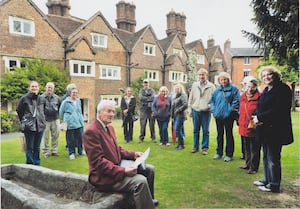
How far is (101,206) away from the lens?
6.07ft

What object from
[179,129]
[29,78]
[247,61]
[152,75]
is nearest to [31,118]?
[179,129]

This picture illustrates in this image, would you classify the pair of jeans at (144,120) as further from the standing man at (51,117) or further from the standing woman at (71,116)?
the standing man at (51,117)

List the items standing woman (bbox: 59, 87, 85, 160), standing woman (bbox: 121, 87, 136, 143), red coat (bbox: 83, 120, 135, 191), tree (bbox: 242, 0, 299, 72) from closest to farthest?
red coat (bbox: 83, 120, 135, 191)
tree (bbox: 242, 0, 299, 72)
standing woman (bbox: 59, 87, 85, 160)
standing woman (bbox: 121, 87, 136, 143)

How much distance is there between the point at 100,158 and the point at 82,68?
518 inches

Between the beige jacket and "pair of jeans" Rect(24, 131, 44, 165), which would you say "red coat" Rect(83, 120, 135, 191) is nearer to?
"pair of jeans" Rect(24, 131, 44, 165)

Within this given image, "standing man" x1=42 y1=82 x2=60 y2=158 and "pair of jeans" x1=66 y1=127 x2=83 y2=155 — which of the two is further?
"pair of jeans" x1=66 y1=127 x2=83 y2=155

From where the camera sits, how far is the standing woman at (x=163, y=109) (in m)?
5.72

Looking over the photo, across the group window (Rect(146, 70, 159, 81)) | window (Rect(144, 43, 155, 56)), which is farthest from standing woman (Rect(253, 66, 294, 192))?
window (Rect(144, 43, 155, 56))

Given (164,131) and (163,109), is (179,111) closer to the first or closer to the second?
(163,109)

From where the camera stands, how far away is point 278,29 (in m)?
4.24

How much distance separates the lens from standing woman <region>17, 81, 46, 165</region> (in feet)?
12.8

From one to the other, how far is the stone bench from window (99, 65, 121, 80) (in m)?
12.9

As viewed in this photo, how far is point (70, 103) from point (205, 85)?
272 cm

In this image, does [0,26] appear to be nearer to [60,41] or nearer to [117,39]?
[60,41]
